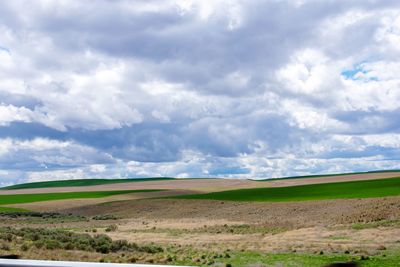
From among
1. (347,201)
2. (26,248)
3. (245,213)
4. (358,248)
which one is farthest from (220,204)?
(26,248)

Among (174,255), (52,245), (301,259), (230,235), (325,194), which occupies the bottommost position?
(230,235)

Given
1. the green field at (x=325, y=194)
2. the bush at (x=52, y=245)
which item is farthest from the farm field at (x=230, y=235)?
the green field at (x=325, y=194)

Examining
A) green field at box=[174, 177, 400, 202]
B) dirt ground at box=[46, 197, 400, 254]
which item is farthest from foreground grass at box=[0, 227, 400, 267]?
green field at box=[174, 177, 400, 202]

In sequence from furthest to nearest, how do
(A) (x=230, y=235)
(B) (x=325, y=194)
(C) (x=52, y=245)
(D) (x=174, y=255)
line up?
1. (B) (x=325, y=194)
2. (A) (x=230, y=235)
3. (D) (x=174, y=255)
4. (C) (x=52, y=245)

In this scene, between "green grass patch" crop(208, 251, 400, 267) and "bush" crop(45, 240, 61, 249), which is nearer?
"green grass patch" crop(208, 251, 400, 267)

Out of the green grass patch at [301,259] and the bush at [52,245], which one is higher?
the bush at [52,245]

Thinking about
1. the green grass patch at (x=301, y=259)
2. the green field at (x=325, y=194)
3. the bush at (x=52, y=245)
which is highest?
the green field at (x=325, y=194)

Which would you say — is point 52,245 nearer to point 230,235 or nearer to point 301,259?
point 301,259

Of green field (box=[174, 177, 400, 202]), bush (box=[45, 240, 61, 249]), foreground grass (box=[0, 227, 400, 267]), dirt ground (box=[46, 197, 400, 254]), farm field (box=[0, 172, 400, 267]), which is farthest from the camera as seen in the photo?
green field (box=[174, 177, 400, 202])

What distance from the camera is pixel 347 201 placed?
4888cm

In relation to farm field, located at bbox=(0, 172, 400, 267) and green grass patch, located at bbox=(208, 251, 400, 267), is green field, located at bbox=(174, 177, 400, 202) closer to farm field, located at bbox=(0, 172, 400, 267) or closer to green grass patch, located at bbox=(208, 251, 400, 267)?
farm field, located at bbox=(0, 172, 400, 267)

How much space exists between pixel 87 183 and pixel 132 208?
71.7 meters

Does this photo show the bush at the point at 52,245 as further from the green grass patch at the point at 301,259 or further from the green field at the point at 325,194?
the green field at the point at 325,194

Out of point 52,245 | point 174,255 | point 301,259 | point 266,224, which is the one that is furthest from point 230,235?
point 52,245
